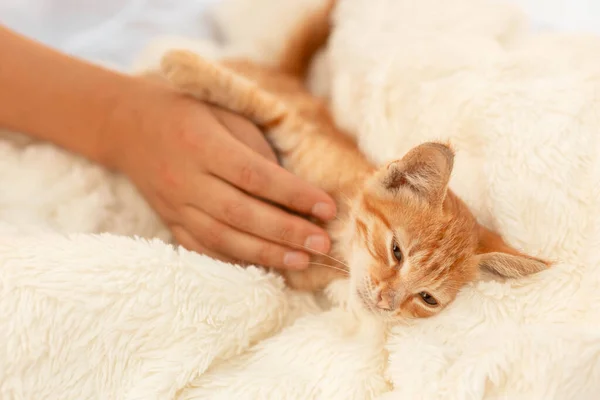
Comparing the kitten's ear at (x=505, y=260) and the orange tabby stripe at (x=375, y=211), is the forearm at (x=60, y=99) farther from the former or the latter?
the kitten's ear at (x=505, y=260)

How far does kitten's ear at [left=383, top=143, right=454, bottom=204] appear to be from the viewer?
0.69 meters

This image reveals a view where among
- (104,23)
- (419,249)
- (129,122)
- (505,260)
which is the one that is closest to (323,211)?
(419,249)

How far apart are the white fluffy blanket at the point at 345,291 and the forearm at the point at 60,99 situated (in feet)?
0.15

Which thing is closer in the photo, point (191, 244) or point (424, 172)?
point (424, 172)

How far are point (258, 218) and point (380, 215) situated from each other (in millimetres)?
216

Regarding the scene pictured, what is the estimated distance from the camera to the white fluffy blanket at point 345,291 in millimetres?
650

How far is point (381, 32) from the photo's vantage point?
1.17 meters

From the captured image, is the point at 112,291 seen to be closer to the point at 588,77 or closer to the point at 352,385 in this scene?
the point at 352,385

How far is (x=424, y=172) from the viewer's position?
753 mm

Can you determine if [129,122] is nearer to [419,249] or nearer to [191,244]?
[191,244]

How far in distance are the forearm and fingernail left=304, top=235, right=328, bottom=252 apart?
16.2 inches

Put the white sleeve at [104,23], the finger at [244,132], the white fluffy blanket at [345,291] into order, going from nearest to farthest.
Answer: the white fluffy blanket at [345,291]
the finger at [244,132]
the white sleeve at [104,23]

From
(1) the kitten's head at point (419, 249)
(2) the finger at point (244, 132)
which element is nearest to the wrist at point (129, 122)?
(2) the finger at point (244, 132)

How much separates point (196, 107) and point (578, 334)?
28.8 inches
